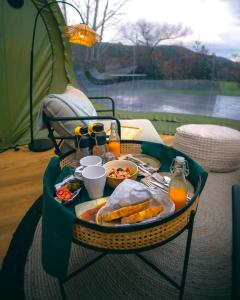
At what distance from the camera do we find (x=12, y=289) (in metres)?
0.99

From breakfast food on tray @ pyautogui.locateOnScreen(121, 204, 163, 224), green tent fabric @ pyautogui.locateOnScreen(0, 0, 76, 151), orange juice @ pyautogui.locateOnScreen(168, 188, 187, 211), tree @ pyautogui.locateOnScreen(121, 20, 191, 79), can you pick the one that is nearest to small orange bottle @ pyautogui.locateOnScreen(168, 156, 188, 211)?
orange juice @ pyautogui.locateOnScreen(168, 188, 187, 211)

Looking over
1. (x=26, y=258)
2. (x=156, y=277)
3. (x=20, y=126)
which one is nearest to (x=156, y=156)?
(x=156, y=277)

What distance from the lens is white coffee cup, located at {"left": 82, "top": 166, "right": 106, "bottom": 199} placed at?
0.83 metres

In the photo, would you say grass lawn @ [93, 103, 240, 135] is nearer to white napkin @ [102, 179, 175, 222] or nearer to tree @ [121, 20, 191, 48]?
tree @ [121, 20, 191, 48]

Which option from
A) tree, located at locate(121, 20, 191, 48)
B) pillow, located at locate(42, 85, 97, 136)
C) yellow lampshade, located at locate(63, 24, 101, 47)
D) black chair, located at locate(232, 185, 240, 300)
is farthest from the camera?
tree, located at locate(121, 20, 191, 48)

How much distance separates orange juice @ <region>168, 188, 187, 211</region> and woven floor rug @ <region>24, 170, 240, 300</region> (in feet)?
1.60

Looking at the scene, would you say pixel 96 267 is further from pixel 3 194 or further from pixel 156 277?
pixel 3 194

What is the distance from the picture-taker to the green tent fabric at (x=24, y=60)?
2.45 metres

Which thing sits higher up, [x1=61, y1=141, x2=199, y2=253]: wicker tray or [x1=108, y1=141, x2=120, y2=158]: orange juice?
[x1=108, y1=141, x2=120, y2=158]: orange juice

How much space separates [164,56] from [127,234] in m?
5.09

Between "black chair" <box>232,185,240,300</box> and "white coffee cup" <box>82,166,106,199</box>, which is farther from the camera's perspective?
"white coffee cup" <box>82,166,106,199</box>

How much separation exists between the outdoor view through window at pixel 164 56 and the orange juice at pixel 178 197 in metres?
3.40

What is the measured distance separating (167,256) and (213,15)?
4430 mm

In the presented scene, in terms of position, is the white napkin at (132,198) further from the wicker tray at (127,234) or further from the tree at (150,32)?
the tree at (150,32)
